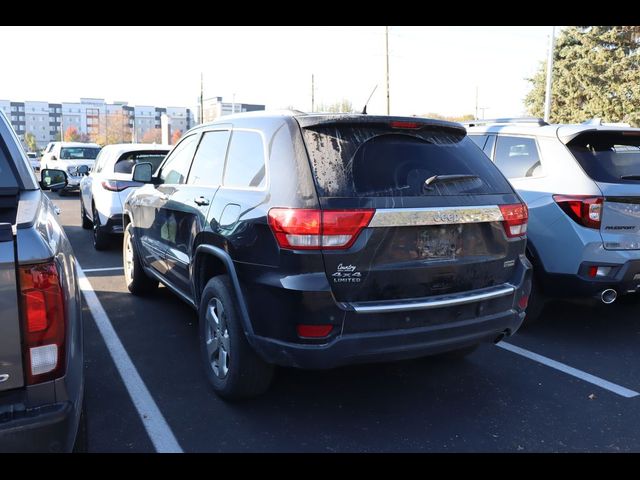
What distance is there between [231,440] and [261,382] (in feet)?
1.33

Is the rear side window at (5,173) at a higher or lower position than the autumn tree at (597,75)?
lower

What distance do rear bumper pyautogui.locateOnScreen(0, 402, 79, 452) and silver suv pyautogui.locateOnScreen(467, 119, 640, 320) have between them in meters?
4.02

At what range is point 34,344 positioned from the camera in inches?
78.7

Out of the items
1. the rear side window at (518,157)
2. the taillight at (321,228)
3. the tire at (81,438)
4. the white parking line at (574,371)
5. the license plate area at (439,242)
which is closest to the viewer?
the tire at (81,438)

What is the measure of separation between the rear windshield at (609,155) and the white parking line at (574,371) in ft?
5.19

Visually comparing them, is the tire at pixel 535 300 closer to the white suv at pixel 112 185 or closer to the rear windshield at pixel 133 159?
the white suv at pixel 112 185

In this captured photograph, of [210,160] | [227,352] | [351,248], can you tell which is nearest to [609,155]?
[351,248]

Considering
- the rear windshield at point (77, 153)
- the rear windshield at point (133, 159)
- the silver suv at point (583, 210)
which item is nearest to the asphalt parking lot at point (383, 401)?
the silver suv at point (583, 210)

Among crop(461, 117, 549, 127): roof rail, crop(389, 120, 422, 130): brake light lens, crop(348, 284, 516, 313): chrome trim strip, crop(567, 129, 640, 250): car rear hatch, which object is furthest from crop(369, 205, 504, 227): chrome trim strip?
crop(461, 117, 549, 127): roof rail

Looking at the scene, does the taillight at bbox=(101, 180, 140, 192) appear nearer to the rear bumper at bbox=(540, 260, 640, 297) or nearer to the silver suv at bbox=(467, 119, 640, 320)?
the silver suv at bbox=(467, 119, 640, 320)

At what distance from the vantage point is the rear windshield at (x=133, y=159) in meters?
8.43

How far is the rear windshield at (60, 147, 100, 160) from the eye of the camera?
19.6 metres
